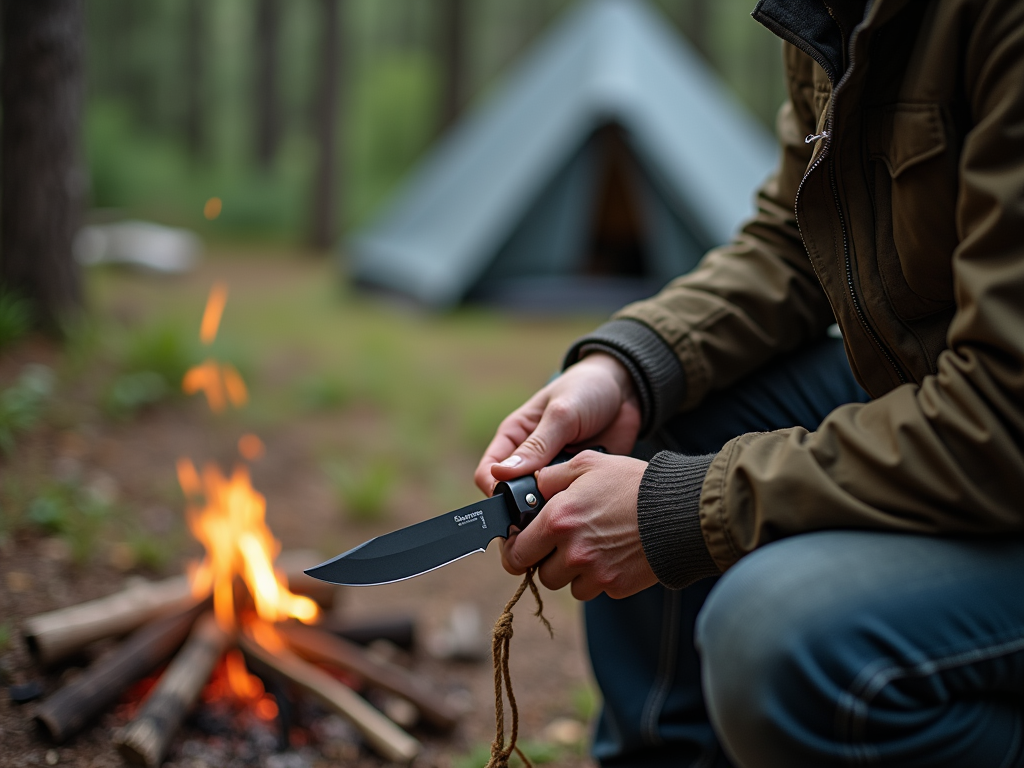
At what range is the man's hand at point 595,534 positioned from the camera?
1.27 meters

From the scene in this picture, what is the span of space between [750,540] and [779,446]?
125 millimetres

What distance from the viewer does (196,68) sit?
59.3ft

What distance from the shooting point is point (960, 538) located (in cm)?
108

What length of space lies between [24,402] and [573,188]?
4974 mm

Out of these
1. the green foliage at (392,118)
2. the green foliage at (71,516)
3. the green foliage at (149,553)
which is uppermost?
the green foliage at (392,118)

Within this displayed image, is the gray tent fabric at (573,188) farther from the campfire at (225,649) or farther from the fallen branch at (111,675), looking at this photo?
the fallen branch at (111,675)

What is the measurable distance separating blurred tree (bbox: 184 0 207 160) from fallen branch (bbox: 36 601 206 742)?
17.8 m

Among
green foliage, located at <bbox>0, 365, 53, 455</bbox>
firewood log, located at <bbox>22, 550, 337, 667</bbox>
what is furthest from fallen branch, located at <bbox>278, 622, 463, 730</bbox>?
green foliage, located at <bbox>0, 365, 53, 455</bbox>

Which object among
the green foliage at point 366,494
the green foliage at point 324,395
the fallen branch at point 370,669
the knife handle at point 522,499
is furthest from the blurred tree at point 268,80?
the knife handle at point 522,499

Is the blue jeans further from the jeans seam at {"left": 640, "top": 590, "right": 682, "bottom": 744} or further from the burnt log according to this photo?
the burnt log

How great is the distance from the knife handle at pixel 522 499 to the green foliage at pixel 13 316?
2.81m

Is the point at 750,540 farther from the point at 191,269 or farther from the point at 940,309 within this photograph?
the point at 191,269

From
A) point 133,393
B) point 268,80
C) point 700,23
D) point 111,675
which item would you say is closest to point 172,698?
point 111,675

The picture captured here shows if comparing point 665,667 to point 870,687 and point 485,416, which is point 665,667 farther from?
point 485,416
